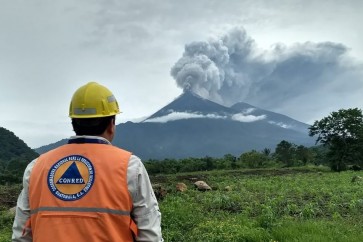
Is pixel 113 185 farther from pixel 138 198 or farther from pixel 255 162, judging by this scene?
pixel 255 162

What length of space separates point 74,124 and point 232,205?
1061 cm

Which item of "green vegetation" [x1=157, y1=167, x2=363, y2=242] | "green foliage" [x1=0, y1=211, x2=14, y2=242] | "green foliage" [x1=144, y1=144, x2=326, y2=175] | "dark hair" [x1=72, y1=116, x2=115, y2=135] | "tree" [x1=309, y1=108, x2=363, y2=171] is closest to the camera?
"dark hair" [x1=72, y1=116, x2=115, y2=135]

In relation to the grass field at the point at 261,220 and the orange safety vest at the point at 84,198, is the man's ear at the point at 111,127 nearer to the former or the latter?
the orange safety vest at the point at 84,198

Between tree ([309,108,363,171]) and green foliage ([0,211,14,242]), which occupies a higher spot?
tree ([309,108,363,171])

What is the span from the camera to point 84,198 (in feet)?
7.94

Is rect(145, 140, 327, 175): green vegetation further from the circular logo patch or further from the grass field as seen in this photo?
the circular logo patch

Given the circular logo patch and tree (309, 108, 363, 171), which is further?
tree (309, 108, 363, 171)

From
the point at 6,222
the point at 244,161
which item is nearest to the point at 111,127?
the point at 6,222

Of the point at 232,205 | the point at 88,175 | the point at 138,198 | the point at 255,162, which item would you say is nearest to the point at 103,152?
the point at 88,175

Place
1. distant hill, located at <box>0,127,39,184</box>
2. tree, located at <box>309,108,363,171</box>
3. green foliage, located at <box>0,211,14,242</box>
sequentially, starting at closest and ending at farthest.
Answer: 1. green foliage, located at <box>0,211,14,242</box>
2. tree, located at <box>309,108,363,171</box>
3. distant hill, located at <box>0,127,39,184</box>

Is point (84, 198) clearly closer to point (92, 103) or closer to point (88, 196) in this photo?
point (88, 196)

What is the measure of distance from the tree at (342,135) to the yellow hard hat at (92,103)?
44186mm

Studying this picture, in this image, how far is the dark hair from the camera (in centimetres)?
266

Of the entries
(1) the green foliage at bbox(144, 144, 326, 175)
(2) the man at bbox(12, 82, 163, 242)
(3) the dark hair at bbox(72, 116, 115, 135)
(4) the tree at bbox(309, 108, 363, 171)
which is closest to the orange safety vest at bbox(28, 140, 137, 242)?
(2) the man at bbox(12, 82, 163, 242)
